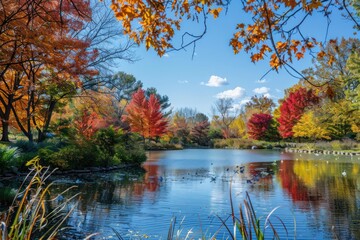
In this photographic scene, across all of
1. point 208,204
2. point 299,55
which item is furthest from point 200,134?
point 299,55

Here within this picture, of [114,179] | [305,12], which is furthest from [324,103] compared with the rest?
[305,12]

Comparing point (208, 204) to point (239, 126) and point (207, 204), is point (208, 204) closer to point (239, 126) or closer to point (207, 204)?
point (207, 204)

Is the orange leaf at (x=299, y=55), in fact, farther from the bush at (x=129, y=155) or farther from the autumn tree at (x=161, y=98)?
the autumn tree at (x=161, y=98)

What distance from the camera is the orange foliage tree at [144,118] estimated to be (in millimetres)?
34125

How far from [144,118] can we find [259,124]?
528 inches

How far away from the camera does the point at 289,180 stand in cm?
1088

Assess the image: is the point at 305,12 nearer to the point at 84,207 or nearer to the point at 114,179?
the point at 84,207

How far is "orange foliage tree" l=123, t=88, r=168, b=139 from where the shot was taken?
1344 inches

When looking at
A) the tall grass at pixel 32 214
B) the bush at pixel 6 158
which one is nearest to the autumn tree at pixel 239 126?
the bush at pixel 6 158

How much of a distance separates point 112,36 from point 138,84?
27.7m

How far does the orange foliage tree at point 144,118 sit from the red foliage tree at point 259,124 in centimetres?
1119

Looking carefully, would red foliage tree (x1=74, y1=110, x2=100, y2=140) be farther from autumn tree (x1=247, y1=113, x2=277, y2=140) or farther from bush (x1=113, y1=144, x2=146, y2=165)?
autumn tree (x1=247, y1=113, x2=277, y2=140)

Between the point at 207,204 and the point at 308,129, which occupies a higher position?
the point at 308,129

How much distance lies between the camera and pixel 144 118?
34469mm
